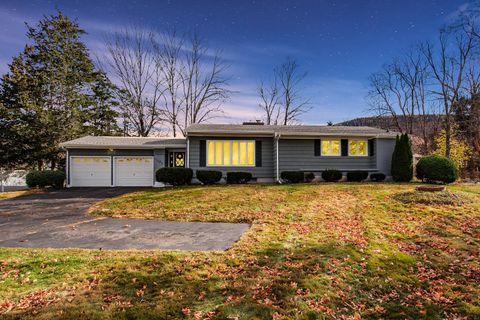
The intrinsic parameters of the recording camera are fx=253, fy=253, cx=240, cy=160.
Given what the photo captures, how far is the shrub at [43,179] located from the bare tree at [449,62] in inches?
1114

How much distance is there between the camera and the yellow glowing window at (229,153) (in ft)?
50.5

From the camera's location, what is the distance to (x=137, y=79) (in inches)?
1080

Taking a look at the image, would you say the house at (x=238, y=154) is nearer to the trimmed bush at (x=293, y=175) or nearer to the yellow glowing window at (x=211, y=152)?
the yellow glowing window at (x=211, y=152)

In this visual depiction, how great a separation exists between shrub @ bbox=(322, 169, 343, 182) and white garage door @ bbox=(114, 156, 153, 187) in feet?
36.3

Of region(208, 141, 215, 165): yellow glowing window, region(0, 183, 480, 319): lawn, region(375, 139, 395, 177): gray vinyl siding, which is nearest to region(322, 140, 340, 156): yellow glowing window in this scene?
region(375, 139, 395, 177): gray vinyl siding

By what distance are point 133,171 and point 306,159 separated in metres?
11.3

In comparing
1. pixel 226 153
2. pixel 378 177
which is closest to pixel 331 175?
pixel 378 177

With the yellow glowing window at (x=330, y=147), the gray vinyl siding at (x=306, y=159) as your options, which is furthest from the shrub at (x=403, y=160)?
the yellow glowing window at (x=330, y=147)

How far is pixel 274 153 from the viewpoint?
51.8 ft

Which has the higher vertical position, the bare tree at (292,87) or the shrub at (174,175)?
the bare tree at (292,87)

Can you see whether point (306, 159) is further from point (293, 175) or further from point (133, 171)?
point (133, 171)

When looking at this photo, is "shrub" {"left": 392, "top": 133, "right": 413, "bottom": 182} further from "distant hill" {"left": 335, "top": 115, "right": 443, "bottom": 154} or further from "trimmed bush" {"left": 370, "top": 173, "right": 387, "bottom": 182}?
"distant hill" {"left": 335, "top": 115, "right": 443, "bottom": 154}

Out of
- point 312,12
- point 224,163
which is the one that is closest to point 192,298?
point 224,163

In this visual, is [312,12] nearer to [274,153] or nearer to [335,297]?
[274,153]
